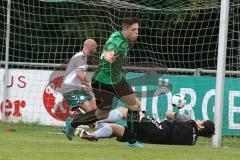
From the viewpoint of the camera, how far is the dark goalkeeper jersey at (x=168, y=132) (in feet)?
37.1

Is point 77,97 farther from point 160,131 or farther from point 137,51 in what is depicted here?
point 160,131

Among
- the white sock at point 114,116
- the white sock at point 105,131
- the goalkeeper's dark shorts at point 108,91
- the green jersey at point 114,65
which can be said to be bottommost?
the white sock at point 105,131

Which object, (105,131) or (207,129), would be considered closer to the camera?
(105,131)

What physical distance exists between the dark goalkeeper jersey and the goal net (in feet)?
14.6

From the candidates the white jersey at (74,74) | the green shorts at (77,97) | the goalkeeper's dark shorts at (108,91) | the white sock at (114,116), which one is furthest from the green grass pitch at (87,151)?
the white jersey at (74,74)

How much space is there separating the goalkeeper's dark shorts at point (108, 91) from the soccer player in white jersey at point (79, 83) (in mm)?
2750

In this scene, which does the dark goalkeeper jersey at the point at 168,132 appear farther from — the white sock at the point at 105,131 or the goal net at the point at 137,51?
the goal net at the point at 137,51

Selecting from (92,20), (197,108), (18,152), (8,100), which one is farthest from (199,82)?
(18,152)

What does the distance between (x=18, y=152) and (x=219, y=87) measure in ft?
14.5

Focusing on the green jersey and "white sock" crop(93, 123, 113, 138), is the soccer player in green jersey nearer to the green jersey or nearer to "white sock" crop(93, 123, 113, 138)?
the green jersey

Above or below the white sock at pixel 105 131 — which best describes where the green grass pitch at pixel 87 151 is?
below

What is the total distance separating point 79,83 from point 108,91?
3.33 meters

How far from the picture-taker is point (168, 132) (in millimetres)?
11367

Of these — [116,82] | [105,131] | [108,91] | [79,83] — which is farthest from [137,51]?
[105,131]
